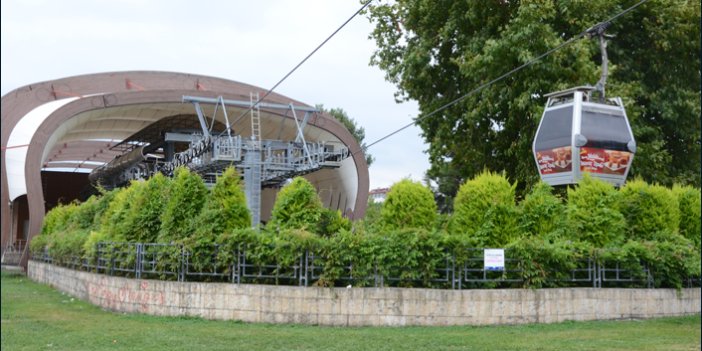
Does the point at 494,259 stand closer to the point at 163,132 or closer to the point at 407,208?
the point at 407,208

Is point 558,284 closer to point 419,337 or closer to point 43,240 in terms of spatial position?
point 419,337

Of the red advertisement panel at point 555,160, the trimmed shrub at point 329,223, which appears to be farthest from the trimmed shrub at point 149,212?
the red advertisement panel at point 555,160

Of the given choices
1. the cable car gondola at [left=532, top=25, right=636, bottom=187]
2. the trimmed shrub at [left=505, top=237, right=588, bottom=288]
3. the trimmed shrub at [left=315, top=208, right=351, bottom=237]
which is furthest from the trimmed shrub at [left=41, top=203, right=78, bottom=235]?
the trimmed shrub at [left=505, top=237, right=588, bottom=288]

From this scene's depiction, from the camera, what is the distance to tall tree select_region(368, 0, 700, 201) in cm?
2277

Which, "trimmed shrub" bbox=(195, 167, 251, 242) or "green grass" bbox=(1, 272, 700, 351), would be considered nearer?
"green grass" bbox=(1, 272, 700, 351)

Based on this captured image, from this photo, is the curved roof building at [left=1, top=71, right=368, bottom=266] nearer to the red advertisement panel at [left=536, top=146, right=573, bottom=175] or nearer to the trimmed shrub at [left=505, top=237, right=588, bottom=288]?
the red advertisement panel at [left=536, top=146, right=573, bottom=175]

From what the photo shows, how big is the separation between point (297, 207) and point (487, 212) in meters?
3.75

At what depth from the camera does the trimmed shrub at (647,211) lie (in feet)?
51.2

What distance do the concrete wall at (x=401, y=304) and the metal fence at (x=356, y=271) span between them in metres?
0.30

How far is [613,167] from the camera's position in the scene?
1928cm

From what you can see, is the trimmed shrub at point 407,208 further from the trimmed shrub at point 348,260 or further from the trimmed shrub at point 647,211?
the trimmed shrub at point 647,211

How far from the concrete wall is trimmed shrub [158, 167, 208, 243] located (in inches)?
60.8

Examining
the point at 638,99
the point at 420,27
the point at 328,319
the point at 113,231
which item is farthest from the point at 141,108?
the point at 328,319

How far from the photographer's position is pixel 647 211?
15641mm
